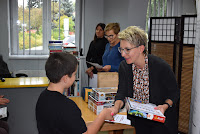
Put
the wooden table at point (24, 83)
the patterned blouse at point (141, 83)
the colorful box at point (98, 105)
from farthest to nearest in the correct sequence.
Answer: the wooden table at point (24, 83) → the colorful box at point (98, 105) → the patterned blouse at point (141, 83)

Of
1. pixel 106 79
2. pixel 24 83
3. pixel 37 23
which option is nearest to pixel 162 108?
pixel 106 79

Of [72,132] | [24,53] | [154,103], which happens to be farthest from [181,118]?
[24,53]

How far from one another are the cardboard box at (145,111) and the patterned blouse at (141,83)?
137 mm

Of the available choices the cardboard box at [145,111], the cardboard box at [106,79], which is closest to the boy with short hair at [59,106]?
the cardboard box at [145,111]

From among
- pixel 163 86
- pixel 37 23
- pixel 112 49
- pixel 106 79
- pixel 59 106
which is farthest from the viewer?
pixel 37 23

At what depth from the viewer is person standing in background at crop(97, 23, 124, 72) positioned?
3.19 m

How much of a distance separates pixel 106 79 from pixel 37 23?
3.05 m

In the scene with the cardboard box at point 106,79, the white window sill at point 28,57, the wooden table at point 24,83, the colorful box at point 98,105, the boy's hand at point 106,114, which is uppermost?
the white window sill at point 28,57

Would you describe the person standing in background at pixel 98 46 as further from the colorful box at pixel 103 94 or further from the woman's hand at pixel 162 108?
the woman's hand at pixel 162 108

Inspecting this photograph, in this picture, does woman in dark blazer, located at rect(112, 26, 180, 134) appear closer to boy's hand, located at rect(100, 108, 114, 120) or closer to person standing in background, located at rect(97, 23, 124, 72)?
boy's hand, located at rect(100, 108, 114, 120)

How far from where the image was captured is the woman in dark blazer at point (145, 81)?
1826 mm

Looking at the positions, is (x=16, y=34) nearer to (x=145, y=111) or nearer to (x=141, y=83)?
(x=141, y=83)

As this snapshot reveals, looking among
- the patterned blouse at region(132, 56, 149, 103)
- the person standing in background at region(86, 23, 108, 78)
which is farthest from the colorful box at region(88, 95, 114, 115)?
the person standing in background at region(86, 23, 108, 78)

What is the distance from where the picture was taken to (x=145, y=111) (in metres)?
1.64
